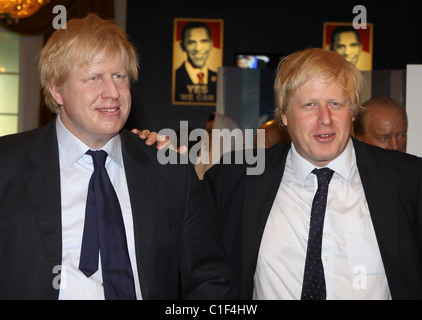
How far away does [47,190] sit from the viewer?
2.02 meters

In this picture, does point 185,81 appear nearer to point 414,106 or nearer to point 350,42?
point 350,42

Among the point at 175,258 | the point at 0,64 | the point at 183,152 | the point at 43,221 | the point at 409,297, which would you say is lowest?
the point at 409,297

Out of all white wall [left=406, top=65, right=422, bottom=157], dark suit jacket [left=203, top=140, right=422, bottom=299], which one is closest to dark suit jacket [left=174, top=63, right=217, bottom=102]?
white wall [left=406, top=65, right=422, bottom=157]

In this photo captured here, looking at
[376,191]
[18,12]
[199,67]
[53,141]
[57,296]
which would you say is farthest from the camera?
[199,67]

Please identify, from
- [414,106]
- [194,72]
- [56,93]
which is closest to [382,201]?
[414,106]

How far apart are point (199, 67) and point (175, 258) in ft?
22.9

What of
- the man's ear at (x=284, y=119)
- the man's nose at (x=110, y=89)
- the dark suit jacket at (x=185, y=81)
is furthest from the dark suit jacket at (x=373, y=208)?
the dark suit jacket at (x=185, y=81)

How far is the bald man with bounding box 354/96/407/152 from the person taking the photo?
3.64 m

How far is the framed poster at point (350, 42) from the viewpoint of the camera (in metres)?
9.02

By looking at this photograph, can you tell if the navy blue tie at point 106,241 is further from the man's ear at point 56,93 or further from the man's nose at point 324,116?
the man's nose at point 324,116

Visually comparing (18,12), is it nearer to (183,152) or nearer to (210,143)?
(210,143)

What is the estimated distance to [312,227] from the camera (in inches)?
89.2

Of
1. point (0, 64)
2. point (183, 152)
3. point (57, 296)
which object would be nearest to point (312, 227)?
point (183, 152)

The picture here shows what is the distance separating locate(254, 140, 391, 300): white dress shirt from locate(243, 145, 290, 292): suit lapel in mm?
30
